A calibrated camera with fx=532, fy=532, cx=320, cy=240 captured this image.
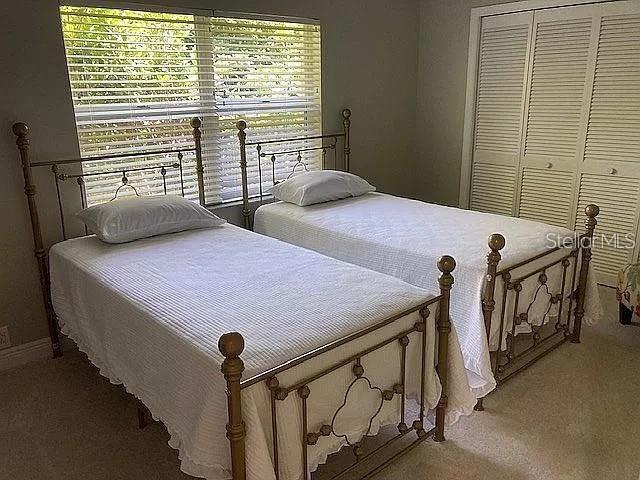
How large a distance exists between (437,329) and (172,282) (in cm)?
105

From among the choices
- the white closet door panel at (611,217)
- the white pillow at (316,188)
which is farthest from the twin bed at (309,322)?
the white closet door panel at (611,217)

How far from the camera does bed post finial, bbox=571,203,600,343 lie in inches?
106

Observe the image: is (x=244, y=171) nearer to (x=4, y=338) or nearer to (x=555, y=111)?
(x=4, y=338)

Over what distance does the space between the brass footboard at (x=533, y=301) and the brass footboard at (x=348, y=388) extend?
37 centimetres

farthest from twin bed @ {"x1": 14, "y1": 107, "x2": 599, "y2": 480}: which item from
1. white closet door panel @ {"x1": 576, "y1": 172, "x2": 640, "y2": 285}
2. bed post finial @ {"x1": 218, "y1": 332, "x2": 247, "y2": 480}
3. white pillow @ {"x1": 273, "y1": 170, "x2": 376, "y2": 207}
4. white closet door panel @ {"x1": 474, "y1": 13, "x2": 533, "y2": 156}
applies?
white closet door panel @ {"x1": 474, "y1": 13, "x2": 533, "y2": 156}

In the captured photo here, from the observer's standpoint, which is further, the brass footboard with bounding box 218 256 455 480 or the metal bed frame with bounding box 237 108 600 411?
the metal bed frame with bounding box 237 108 600 411

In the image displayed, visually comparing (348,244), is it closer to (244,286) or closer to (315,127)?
(244,286)

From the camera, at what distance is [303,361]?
1.56 meters

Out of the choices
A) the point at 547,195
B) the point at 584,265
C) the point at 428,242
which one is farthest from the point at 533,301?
the point at 547,195

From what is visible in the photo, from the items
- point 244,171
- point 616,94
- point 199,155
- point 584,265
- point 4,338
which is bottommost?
point 4,338

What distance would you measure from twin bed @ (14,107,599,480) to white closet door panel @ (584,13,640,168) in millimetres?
1055

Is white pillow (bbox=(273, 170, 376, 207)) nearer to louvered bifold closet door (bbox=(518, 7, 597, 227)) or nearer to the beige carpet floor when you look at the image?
louvered bifold closet door (bbox=(518, 7, 597, 227))

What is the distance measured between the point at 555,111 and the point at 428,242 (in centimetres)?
177

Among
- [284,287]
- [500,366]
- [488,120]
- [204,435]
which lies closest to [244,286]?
[284,287]
